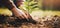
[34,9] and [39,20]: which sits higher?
[34,9]

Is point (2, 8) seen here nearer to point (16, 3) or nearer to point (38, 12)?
point (16, 3)

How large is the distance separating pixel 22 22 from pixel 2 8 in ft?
0.74

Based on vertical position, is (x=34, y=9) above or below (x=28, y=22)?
above

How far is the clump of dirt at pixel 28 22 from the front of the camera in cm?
114

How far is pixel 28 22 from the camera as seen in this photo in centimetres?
116

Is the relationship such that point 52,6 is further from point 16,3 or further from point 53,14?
point 16,3

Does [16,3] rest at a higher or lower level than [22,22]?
higher

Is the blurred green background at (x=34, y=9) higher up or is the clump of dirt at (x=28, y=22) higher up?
the blurred green background at (x=34, y=9)

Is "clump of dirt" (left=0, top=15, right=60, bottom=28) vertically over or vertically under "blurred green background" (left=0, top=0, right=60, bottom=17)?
under

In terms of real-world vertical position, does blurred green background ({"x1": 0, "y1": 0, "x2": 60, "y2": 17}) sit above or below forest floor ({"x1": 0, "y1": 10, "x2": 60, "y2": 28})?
above

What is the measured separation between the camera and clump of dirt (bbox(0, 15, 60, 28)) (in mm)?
1137

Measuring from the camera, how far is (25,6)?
116 centimetres

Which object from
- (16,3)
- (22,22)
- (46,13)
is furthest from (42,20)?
(16,3)

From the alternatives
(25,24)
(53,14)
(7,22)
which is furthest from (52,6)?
(7,22)
